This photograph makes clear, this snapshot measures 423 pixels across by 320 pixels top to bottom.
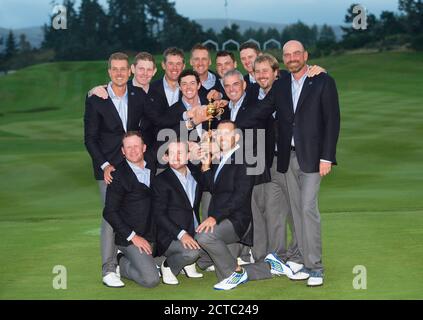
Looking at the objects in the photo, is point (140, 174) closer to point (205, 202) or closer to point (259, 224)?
point (205, 202)

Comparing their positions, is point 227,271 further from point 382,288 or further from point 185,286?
point 382,288

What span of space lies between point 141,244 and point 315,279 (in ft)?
6.17

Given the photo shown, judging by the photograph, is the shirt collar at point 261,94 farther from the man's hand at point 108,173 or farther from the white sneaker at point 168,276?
the white sneaker at point 168,276

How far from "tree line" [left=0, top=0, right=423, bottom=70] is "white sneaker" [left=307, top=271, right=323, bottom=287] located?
85.8 meters

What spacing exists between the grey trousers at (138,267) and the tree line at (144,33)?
85.8 m

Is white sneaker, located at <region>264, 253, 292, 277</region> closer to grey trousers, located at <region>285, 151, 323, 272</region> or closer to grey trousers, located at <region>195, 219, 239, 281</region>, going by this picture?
grey trousers, located at <region>285, 151, 323, 272</region>

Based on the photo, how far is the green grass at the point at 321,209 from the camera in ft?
29.8

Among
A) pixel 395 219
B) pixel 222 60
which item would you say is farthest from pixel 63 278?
pixel 395 219

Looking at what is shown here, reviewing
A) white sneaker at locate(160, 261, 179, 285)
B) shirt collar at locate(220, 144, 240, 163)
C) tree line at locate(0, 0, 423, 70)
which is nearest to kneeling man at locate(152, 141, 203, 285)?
white sneaker at locate(160, 261, 179, 285)

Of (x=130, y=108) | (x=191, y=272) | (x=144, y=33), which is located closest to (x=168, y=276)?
(x=191, y=272)

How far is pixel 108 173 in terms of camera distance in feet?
32.6

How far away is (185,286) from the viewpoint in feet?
30.7

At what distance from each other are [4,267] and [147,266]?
1.91 meters

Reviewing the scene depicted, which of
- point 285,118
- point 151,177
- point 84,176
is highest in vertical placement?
point 285,118
